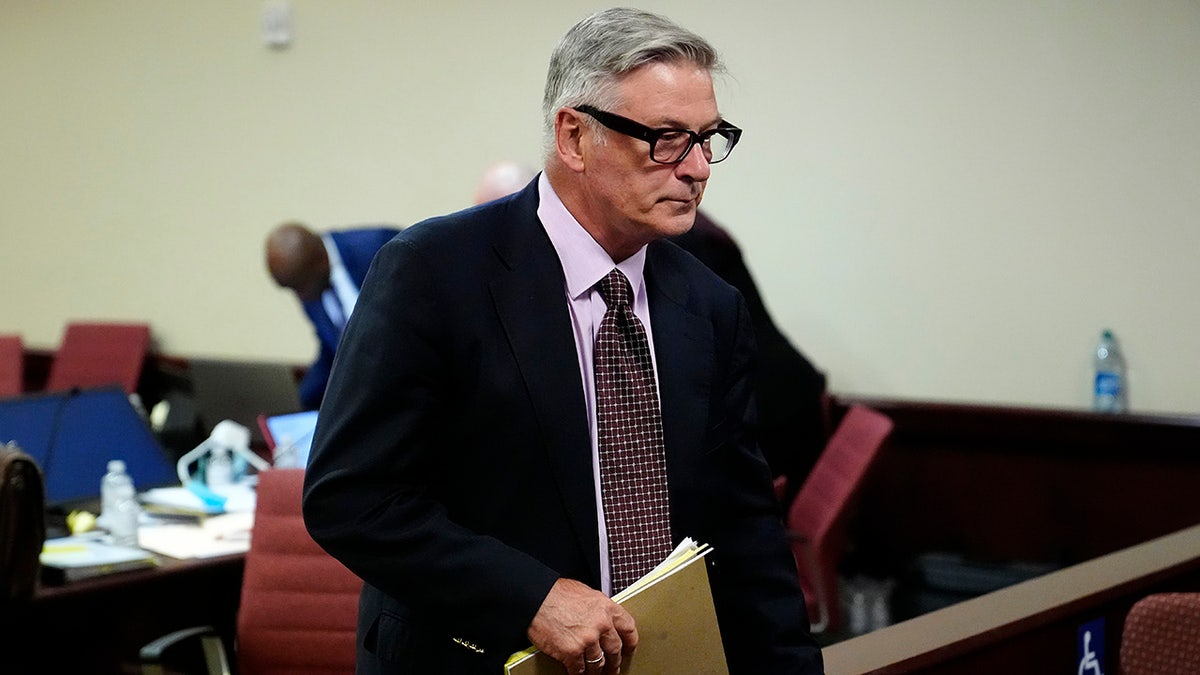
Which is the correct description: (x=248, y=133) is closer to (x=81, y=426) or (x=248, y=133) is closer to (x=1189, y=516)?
(x=81, y=426)

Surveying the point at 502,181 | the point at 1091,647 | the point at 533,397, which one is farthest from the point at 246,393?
the point at 533,397

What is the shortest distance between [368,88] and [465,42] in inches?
24.3

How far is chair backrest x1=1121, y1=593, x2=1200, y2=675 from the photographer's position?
6.70 feet

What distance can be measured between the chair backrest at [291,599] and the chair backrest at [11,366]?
466 cm

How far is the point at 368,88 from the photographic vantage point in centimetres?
610

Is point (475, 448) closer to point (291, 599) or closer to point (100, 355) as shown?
point (291, 599)

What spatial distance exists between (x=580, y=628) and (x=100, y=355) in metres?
6.08

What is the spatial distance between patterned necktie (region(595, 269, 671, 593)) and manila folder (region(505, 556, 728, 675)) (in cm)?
7

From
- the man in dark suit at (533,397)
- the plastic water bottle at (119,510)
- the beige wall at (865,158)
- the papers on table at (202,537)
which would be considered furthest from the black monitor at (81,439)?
the man in dark suit at (533,397)

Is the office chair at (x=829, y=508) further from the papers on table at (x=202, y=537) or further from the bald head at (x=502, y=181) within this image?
the papers on table at (x=202, y=537)

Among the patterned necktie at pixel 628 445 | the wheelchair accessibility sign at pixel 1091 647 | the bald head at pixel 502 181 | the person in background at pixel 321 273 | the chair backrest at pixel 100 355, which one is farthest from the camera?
the chair backrest at pixel 100 355

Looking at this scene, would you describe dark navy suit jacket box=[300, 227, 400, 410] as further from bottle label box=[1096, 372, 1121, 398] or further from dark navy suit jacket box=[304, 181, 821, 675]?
dark navy suit jacket box=[304, 181, 821, 675]

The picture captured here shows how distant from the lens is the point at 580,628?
4.75 feet

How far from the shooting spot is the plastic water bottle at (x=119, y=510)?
11.1 ft
